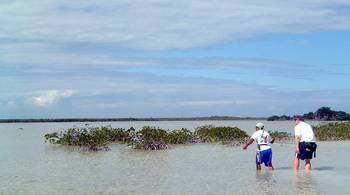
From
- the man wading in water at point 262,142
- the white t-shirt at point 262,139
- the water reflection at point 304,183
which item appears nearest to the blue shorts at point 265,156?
the man wading in water at point 262,142

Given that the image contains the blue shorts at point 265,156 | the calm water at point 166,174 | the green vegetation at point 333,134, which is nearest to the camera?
the calm water at point 166,174

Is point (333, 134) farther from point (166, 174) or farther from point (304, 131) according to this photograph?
point (166, 174)

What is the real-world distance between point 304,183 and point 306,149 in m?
1.90

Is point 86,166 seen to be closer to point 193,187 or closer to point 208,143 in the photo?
point 193,187

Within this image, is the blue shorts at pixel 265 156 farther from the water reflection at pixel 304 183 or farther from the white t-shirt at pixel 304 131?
the white t-shirt at pixel 304 131

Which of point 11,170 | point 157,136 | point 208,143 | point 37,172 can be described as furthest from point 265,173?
point 208,143

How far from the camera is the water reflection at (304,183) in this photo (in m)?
13.6

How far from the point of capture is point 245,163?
2098cm

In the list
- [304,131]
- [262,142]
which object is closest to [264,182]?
[262,142]

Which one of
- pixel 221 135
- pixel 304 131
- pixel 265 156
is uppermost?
pixel 304 131

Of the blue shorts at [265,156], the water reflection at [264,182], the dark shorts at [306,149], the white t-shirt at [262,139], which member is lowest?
the water reflection at [264,182]

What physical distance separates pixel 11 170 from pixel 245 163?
8376mm

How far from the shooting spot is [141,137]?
28281 millimetres

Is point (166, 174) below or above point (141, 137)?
below
